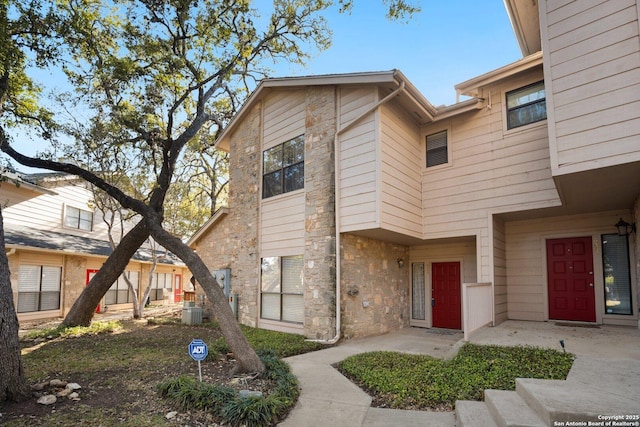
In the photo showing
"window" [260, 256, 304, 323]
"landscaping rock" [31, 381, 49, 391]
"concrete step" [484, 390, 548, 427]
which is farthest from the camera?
"window" [260, 256, 304, 323]

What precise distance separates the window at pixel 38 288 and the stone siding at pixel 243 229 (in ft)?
17.7

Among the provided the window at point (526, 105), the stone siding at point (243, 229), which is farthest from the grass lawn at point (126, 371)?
the window at point (526, 105)

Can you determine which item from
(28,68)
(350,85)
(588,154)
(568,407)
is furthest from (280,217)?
(568,407)

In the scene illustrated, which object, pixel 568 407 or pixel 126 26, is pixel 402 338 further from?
pixel 126 26

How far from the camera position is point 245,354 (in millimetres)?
5688

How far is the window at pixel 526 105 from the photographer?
8102 millimetres

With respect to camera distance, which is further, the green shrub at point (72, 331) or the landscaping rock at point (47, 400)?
the green shrub at point (72, 331)

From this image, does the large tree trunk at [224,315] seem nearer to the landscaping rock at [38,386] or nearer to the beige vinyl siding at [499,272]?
the landscaping rock at [38,386]

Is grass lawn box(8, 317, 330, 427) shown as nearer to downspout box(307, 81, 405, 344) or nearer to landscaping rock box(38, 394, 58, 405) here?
landscaping rock box(38, 394, 58, 405)

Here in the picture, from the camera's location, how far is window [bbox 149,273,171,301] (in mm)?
19422

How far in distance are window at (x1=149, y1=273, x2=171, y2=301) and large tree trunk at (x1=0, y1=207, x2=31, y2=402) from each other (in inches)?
612

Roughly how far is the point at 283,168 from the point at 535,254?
672 centimetres

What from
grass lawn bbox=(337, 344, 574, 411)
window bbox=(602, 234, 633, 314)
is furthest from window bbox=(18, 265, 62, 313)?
window bbox=(602, 234, 633, 314)

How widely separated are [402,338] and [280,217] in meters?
4.38
